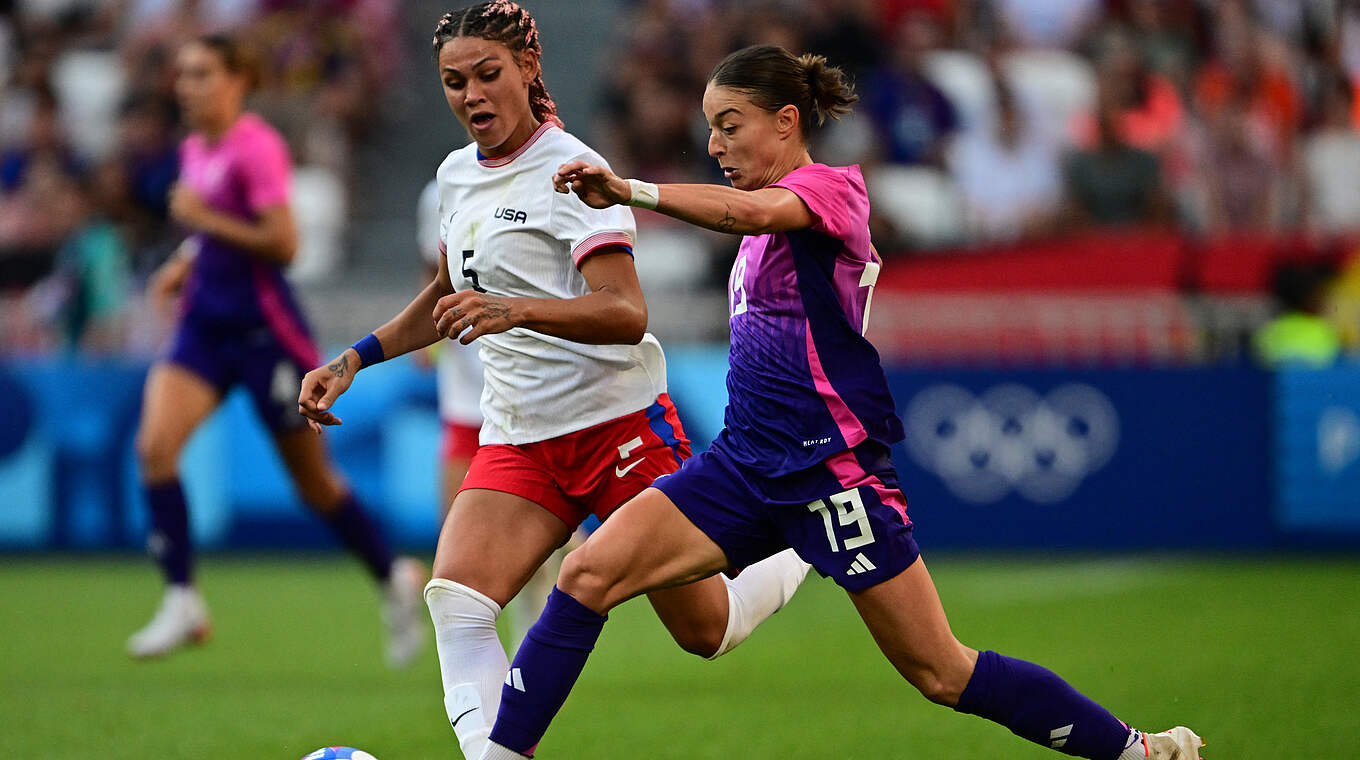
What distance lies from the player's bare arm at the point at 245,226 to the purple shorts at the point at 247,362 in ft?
1.27

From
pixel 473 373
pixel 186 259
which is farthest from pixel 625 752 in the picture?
pixel 186 259

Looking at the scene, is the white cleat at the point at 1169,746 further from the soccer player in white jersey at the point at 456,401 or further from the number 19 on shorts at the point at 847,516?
the soccer player in white jersey at the point at 456,401

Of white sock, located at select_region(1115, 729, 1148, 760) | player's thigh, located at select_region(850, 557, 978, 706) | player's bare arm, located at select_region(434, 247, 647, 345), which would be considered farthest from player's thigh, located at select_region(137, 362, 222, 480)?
white sock, located at select_region(1115, 729, 1148, 760)

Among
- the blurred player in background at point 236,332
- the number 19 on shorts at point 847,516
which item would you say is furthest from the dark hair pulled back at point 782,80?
the blurred player in background at point 236,332

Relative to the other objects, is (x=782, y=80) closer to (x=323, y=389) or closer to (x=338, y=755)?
(x=323, y=389)

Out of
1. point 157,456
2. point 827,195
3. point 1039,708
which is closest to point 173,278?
point 157,456

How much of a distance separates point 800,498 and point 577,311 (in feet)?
2.65

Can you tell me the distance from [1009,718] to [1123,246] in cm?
901

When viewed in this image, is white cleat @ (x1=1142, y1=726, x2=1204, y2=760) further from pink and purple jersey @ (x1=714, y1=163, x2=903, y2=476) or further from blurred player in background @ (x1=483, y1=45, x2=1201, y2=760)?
pink and purple jersey @ (x1=714, y1=163, x2=903, y2=476)

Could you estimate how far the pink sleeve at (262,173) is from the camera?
7816 millimetres

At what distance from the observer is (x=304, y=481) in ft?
26.1

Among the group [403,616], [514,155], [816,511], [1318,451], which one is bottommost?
[1318,451]

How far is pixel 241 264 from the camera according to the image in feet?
26.0

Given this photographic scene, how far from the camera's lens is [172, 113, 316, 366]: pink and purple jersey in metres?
7.84
